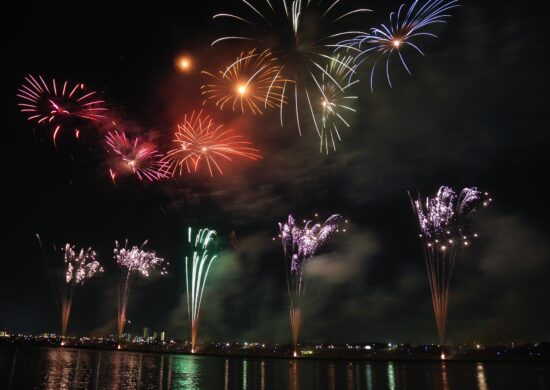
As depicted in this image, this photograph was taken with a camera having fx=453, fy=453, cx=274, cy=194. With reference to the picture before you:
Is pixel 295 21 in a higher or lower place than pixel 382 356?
higher

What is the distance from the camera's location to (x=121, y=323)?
65.4 m

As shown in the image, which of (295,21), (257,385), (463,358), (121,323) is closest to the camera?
(295,21)

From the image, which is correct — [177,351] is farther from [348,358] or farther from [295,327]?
[295,327]

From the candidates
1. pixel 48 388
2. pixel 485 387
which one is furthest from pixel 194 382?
pixel 485 387

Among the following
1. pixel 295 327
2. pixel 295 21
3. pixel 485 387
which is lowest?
pixel 485 387

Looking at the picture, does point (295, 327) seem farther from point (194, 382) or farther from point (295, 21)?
point (295, 21)

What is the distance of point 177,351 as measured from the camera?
3541 inches

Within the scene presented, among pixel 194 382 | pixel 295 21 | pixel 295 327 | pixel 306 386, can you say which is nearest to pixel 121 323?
pixel 295 327

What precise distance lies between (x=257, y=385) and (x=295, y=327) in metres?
26.9

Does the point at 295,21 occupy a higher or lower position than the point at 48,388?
higher

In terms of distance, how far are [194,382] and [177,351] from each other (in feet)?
208

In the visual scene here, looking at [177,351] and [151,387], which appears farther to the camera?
[177,351]

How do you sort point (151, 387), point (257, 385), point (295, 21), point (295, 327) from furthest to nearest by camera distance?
point (295, 327) < point (257, 385) < point (151, 387) < point (295, 21)

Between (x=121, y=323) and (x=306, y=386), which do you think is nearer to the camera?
(x=306, y=386)
